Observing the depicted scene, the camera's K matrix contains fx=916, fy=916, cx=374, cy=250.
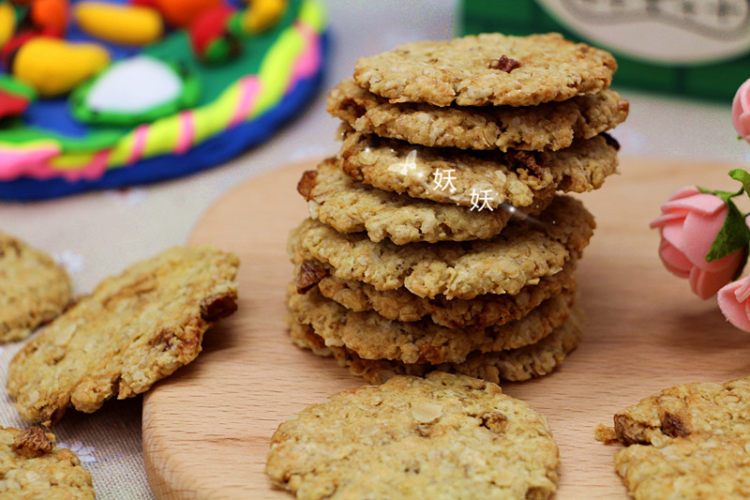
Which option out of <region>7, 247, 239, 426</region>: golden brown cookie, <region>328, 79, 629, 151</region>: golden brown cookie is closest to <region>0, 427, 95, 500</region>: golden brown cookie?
<region>7, 247, 239, 426</region>: golden brown cookie

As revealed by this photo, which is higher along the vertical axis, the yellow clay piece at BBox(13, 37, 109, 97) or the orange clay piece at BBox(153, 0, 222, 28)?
the orange clay piece at BBox(153, 0, 222, 28)

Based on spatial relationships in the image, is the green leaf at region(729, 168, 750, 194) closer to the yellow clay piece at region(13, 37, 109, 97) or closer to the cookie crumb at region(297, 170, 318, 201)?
the cookie crumb at region(297, 170, 318, 201)

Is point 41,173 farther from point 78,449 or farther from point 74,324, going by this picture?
point 78,449

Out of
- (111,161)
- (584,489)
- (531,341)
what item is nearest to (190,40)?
(111,161)

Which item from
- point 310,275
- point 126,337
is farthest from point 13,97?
point 310,275

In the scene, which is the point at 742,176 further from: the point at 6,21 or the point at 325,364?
the point at 6,21

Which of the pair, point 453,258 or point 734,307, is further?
point 734,307
